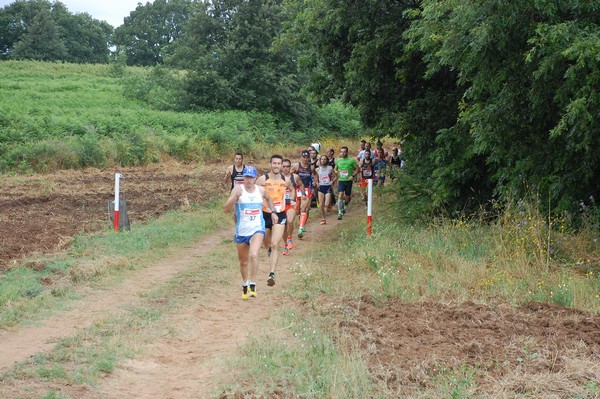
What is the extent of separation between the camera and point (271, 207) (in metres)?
11.8

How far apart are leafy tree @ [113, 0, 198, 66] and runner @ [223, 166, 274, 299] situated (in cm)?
8428

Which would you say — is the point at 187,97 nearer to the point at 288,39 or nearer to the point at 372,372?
the point at 288,39

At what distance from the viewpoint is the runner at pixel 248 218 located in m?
10.8

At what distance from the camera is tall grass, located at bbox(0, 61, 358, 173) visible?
29.4 m

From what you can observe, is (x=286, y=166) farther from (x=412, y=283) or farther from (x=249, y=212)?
(x=412, y=283)

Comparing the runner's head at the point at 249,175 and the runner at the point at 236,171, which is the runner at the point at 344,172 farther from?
the runner's head at the point at 249,175

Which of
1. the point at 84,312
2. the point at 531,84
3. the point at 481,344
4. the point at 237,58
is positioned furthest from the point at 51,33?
the point at 481,344

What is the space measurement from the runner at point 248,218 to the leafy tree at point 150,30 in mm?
84275

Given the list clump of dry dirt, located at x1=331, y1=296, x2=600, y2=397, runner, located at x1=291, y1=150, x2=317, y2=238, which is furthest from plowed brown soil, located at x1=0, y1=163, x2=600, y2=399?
runner, located at x1=291, y1=150, x2=317, y2=238

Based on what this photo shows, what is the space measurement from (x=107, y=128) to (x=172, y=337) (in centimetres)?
2658

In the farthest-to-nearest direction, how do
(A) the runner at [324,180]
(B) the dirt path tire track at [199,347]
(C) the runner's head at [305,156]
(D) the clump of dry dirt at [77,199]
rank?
(A) the runner at [324,180], (C) the runner's head at [305,156], (D) the clump of dry dirt at [77,199], (B) the dirt path tire track at [199,347]

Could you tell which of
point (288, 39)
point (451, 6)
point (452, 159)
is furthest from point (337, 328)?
point (288, 39)

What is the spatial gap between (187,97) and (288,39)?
25009 millimetres

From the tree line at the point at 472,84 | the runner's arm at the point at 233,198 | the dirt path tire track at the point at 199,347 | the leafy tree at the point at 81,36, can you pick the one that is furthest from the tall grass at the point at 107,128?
the leafy tree at the point at 81,36
